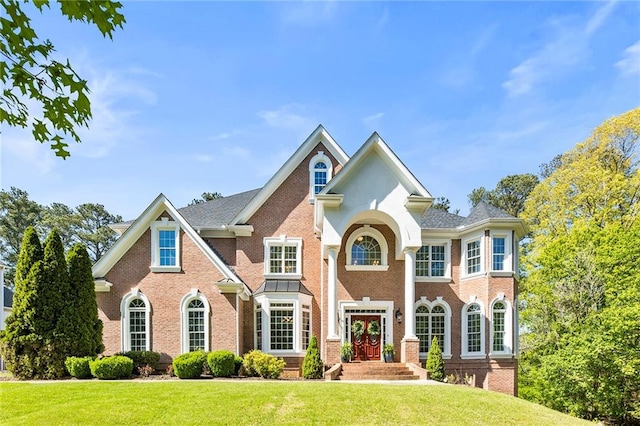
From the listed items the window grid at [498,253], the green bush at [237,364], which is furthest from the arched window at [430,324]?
the green bush at [237,364]

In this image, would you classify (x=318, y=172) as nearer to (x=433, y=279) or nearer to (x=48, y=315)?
(x=433, y=279)

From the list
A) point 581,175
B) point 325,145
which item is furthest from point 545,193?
point 325,145

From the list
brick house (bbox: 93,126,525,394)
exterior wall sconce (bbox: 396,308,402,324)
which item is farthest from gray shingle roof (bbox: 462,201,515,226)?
exterior wall sconce (bbox: 396,308,402,324)

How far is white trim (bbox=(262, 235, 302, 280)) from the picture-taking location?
20891 mm

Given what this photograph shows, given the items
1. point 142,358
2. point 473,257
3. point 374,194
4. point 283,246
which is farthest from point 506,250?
point 142,358

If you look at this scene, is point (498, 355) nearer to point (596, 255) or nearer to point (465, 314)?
point (465, 314)

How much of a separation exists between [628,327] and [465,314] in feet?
21.3

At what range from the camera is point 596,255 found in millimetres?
22219

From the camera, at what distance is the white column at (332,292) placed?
18.5 metres

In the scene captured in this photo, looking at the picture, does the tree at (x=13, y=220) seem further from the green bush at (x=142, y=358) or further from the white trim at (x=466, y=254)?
the white trim at (x=466, y=254)

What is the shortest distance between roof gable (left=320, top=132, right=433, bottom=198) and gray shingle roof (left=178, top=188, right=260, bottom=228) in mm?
6166

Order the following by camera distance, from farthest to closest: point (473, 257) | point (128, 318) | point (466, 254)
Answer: point (466, 254) < point (473, 257) < point (128, 318)

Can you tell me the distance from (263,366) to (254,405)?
5.34 m

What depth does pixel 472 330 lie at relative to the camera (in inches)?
824
